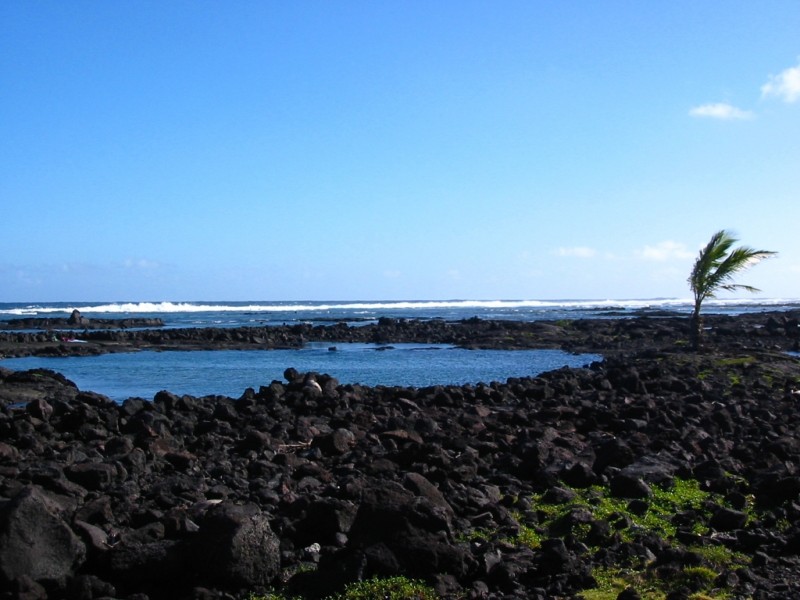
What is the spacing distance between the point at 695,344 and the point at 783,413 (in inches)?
586

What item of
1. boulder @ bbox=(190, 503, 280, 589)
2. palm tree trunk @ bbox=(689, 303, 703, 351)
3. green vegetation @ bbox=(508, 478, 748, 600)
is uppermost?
palm tree trunk @ bbox=(689, 303, 703, 351)

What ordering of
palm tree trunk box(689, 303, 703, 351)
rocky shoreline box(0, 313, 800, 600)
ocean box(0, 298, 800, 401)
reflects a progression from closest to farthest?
1. rocky shoreline box(0, 313, 800, 600)
2. ocean box(0, 298, 800, 401)
3. palm tree trunk box(689, 303, 703, 351)

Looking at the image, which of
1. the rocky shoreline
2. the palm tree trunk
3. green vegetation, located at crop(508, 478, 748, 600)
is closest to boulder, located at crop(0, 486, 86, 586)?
the rocky shoreline

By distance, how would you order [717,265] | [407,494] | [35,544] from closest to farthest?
[35,544], [407,494], [717,265]

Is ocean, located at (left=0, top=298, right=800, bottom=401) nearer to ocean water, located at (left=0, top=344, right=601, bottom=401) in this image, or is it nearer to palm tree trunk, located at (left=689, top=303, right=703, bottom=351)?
ocean water, located at (left=0, top=344, right=601, bottom=401)

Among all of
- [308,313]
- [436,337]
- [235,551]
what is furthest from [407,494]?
[308,313]

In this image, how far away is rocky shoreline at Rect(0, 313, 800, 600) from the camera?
25.7 ft

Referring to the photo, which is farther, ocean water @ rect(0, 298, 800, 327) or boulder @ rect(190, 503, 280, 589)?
ocean water @ rect(0, 298, 800, 327)

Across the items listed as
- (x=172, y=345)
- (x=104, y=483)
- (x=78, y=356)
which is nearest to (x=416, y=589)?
(x=104, y=483)

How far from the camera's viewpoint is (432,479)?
37.7 feet

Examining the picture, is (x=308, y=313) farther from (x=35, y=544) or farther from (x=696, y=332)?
(x=35, y=544)

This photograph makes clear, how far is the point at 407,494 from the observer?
8797mm

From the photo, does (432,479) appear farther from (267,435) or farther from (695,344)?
(695,344)

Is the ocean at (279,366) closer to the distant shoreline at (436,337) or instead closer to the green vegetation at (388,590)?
the distant shoreline at (436,337)
